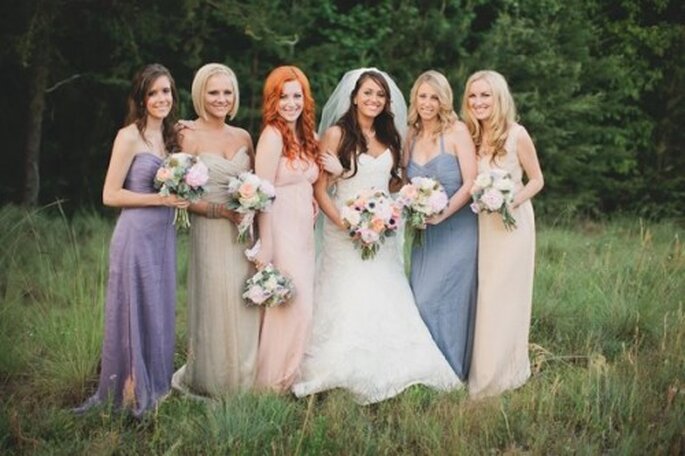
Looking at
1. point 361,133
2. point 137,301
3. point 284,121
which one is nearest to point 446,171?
point 361,133

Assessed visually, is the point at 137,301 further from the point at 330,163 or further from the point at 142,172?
the point at 330,163

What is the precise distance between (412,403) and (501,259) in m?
1.40

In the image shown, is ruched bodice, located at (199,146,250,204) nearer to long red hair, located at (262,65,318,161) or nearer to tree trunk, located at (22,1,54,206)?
long red hair, located at (262,65,318,161)

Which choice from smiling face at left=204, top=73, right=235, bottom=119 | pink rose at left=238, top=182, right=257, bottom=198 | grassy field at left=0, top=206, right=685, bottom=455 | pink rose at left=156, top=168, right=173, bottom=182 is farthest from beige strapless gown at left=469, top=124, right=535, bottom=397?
pink rose at left=156, top=168, right=173, bottom=182

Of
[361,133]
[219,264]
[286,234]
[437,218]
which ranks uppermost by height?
[361,133]

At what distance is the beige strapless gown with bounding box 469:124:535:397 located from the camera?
21.0ft

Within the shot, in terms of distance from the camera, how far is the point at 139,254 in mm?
5770

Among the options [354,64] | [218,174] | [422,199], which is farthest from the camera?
[354,64]

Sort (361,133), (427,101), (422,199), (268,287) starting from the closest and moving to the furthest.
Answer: (268,287) < (422,199) < (427,101) < (361,133)

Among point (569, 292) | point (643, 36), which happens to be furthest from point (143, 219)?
point (643, 36)

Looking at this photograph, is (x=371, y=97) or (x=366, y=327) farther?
(x=371, y=97)

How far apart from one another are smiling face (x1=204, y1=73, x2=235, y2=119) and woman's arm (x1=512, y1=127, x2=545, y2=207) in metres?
2.23

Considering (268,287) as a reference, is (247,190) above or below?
above

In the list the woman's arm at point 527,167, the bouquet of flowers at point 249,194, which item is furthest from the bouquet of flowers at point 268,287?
the woman's arm at point 527,167
